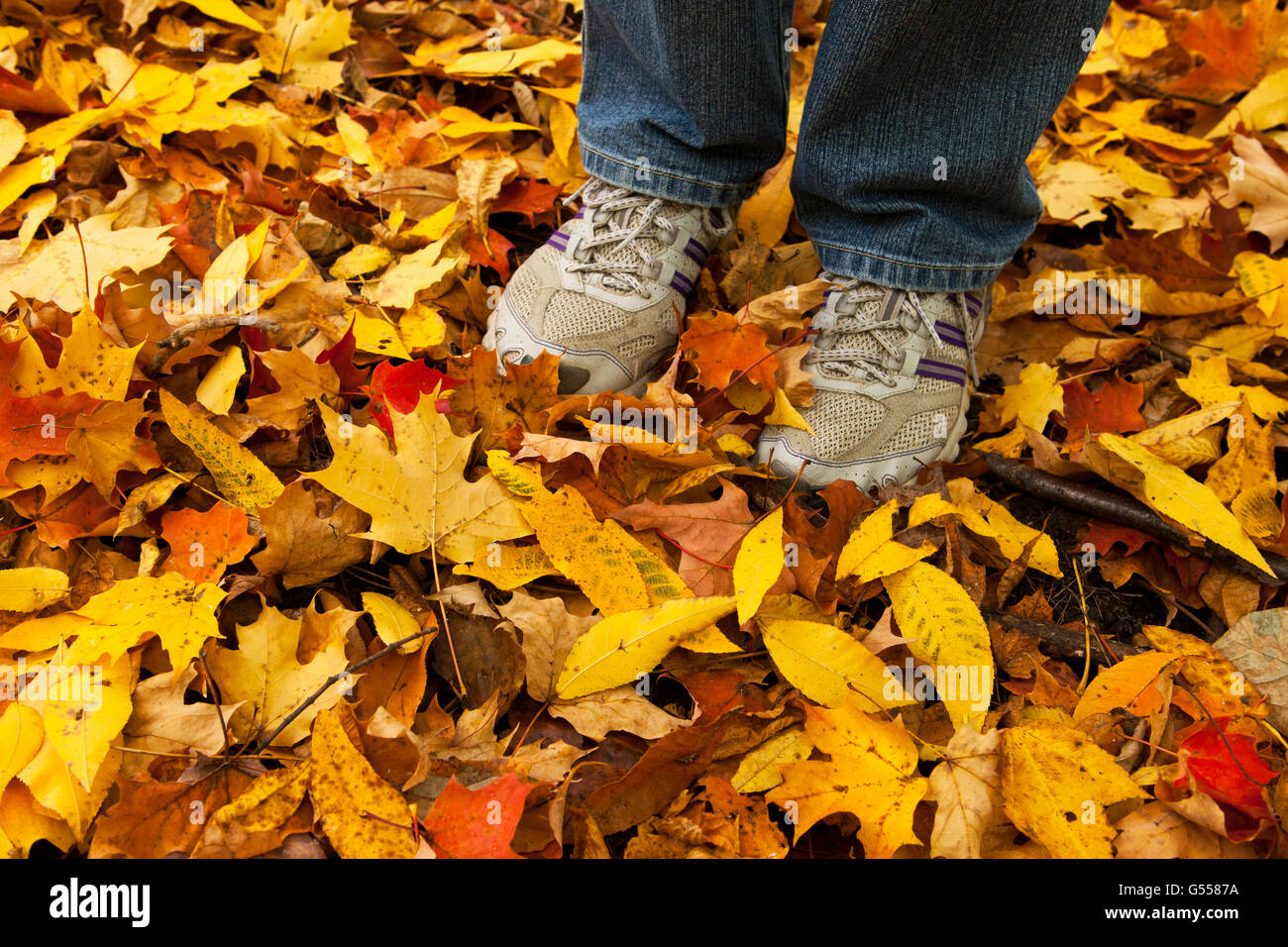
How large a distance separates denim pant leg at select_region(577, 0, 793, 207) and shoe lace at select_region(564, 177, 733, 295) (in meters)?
0.02

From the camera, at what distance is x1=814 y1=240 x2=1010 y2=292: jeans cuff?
1311 mm

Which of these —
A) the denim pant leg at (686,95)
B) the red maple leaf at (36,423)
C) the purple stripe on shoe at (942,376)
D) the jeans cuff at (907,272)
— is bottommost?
the red maple leaf at (36,423)

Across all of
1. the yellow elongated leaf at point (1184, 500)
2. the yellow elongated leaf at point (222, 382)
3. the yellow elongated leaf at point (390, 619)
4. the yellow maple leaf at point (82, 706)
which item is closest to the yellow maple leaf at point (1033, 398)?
the yellow elongated leaf at point (1184, 500)

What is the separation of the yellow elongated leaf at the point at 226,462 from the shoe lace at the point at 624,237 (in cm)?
57

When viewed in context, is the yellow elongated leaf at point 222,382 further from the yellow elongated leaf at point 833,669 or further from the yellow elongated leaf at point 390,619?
the yellow elongated leaf at point 833,669

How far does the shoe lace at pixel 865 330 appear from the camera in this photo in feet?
4.42

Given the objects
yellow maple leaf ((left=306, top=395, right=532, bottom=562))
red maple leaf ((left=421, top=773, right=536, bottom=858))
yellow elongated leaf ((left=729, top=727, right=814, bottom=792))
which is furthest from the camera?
yellow maple leaf ((left=306, top=395, right=532, bottom=562))

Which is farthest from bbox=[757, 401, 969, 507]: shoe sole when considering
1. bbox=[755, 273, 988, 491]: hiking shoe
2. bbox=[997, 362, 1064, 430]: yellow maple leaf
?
bbox=[997, 362, 1064, 430]: yellow maple leaf

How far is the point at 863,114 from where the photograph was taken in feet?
3.87

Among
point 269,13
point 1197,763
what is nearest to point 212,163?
point 269,13

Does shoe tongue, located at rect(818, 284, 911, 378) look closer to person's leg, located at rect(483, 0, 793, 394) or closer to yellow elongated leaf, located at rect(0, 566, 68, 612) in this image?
person's leg, located at rect(483, 0, 793, 394)

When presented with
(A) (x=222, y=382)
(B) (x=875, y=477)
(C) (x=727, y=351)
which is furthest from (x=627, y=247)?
(A) (x=222, y=382)

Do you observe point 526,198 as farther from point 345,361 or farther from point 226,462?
point 226,462
